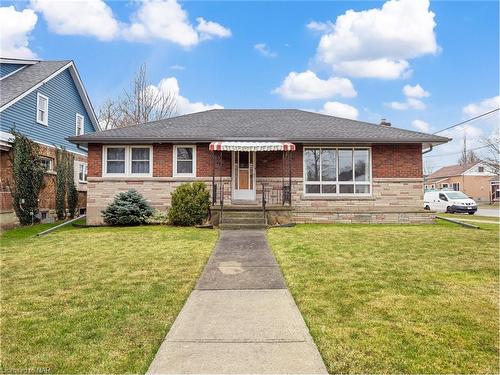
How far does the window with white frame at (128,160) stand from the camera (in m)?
14.1

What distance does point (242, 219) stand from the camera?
39.8 feet

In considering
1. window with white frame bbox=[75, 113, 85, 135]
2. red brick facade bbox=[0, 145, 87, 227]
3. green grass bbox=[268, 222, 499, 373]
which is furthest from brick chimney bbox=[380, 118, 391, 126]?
window with white frame bbox=[75, 113, 85, 135]

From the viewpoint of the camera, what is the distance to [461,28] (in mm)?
14617

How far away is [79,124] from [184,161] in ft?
35.1

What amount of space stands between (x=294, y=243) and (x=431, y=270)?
3434mm

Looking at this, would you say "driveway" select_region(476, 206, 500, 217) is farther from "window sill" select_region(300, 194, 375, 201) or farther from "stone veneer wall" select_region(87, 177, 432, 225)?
"window sill" select_region(300, 194, 375, 201)

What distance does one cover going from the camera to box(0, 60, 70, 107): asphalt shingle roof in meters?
14.8

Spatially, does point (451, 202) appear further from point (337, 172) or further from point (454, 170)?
point (454, 170)

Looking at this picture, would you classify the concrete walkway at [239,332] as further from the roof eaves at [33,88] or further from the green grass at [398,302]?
the roof eaves at [33,88]

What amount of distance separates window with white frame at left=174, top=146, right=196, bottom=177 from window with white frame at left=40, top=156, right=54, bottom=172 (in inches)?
268

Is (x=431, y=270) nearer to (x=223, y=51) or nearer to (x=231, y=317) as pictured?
(x=231, y=317)

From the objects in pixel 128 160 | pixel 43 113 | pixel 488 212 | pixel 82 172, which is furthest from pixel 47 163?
pixel 488 212

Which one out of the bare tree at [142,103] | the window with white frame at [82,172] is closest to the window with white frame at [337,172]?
the window with white frame at [82,172]

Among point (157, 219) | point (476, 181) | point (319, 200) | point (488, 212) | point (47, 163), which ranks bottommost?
point (488, 212)
